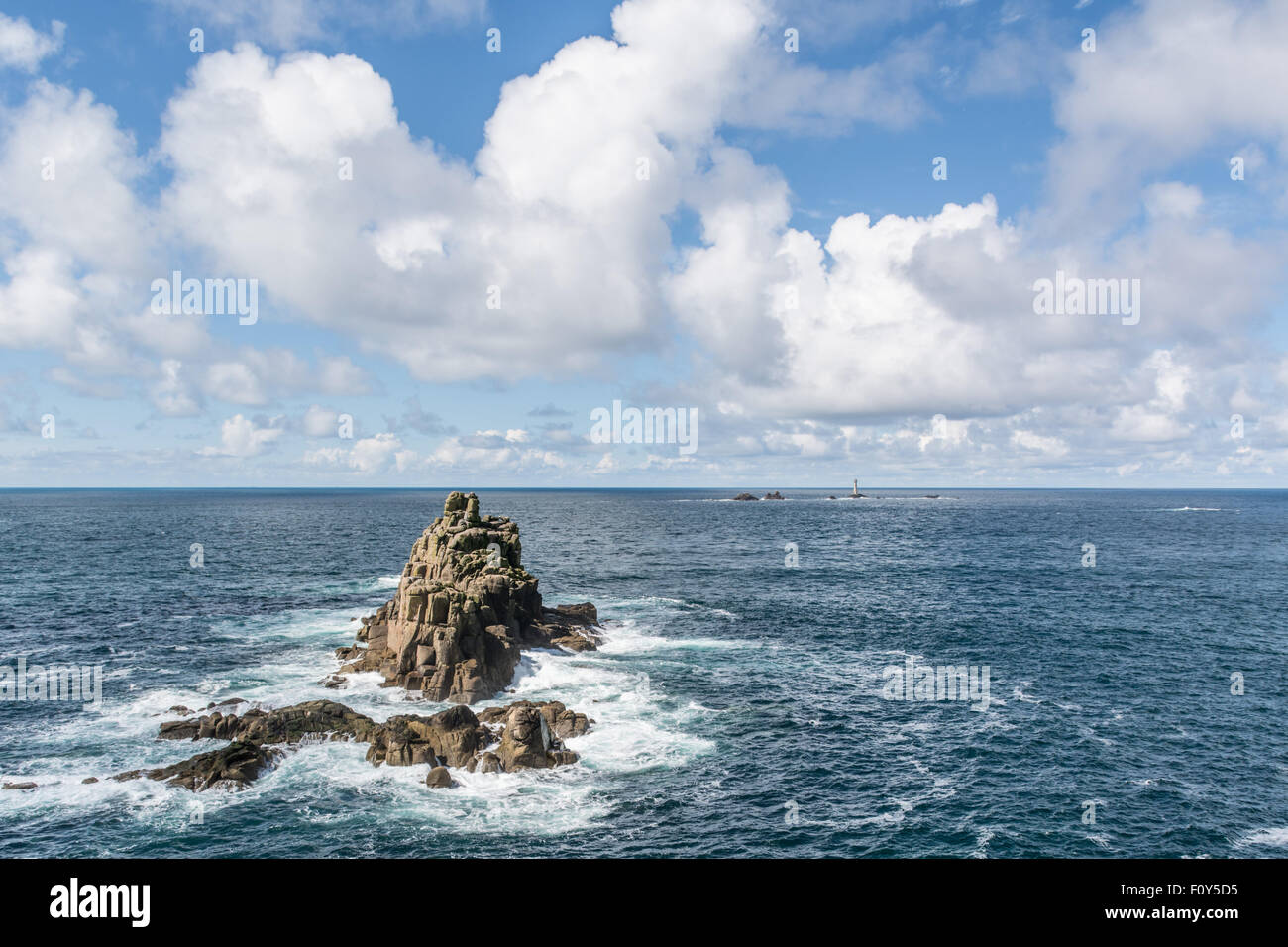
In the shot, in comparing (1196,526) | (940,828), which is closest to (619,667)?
(940,828)

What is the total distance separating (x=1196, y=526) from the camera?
192m

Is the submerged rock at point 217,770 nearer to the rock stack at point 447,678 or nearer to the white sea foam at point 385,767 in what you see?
the rock stack at point 447,678

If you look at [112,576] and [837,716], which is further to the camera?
[112,576]

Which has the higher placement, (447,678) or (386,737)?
(447,678)

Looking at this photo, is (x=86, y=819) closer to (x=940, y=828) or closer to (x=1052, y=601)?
(x=940, y=828)

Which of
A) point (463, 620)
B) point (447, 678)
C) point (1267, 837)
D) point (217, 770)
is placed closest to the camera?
point (1267, 837)
